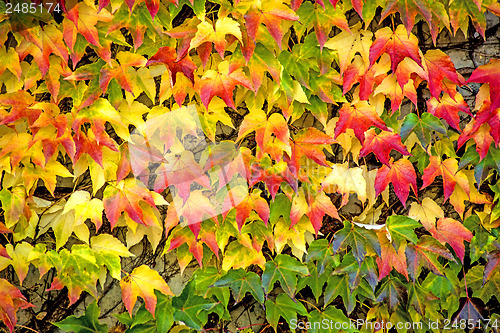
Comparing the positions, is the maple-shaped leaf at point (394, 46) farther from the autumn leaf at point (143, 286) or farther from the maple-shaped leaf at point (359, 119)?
the autumn leaf at point (143, 286)

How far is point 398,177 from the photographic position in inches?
58.9

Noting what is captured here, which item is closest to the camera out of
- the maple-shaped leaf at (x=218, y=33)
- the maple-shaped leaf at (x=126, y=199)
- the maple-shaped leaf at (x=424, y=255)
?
the maple-shaped leaf at (x=218, y=33)

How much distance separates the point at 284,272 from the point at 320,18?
0.99 m

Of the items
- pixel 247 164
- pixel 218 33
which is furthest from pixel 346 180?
pixel 218 33

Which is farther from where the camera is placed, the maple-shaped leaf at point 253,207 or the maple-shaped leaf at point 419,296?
the maple-shaped leaf at point 419,296

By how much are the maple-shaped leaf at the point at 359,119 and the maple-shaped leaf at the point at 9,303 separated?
139 cm

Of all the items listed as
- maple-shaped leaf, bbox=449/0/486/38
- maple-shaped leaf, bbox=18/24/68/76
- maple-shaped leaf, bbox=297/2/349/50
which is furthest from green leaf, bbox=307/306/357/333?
maple-shaped leaf, bbox=18/24/68/76

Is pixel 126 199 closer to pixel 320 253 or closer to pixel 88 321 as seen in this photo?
pixel 88 321

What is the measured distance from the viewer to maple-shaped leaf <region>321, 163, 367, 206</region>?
155 cm

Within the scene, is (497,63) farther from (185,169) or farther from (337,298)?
(185,169)

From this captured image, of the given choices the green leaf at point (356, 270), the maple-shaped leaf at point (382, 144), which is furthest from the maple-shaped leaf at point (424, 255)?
the maple-shaped leaf at point (382, 144)

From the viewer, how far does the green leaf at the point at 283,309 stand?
153 centimetres

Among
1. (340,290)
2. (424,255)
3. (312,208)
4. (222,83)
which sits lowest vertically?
(340,290)

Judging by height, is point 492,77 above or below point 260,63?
below
